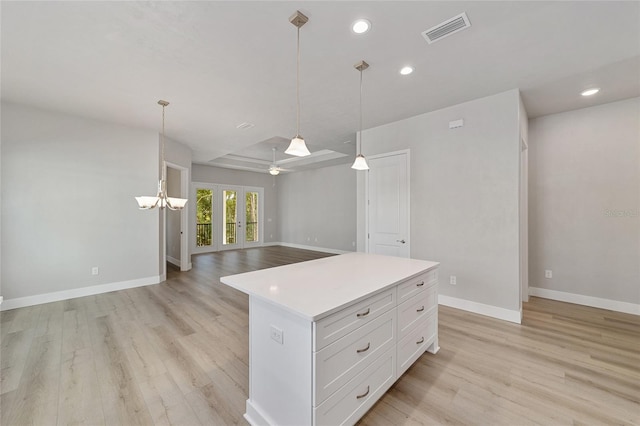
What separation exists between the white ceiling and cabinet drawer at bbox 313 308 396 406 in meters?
2.27

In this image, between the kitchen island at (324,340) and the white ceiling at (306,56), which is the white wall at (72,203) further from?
the kitchen island at (324,340)

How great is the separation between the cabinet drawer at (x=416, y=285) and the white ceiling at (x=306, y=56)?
2074 millimetres

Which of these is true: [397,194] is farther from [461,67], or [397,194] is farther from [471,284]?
[461,67]

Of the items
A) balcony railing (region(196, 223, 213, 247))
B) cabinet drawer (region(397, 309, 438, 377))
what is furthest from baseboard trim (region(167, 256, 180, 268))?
cabinet drawer (region(397, 309, 438, 377))

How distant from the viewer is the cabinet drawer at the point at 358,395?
1.36 meters

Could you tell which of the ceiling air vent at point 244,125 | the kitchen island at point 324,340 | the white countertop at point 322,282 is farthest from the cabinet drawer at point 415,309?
the ceiling air vent at point 244,125

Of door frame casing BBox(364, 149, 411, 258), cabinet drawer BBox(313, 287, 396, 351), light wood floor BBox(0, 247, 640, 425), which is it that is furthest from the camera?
door frame casing BBox(364, 149, 411, 258)

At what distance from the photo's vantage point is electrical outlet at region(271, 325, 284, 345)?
1.44 metres

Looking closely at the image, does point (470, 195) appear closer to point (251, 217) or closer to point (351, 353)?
point (351, 353)

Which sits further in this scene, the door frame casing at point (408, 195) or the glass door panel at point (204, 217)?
the glass door panel at point (204, 217)

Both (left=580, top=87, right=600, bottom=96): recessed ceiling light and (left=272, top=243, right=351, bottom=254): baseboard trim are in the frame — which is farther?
(left=272, top=243, right=351, bottom=254): baseboard trim

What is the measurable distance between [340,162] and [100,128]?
570cm

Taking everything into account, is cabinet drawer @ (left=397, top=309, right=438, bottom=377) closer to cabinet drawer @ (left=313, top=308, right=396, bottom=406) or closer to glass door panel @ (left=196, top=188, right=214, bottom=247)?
cabinet drawer @ (left=313, top=308, right=396, bottom=406)

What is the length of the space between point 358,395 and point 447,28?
110 inches
